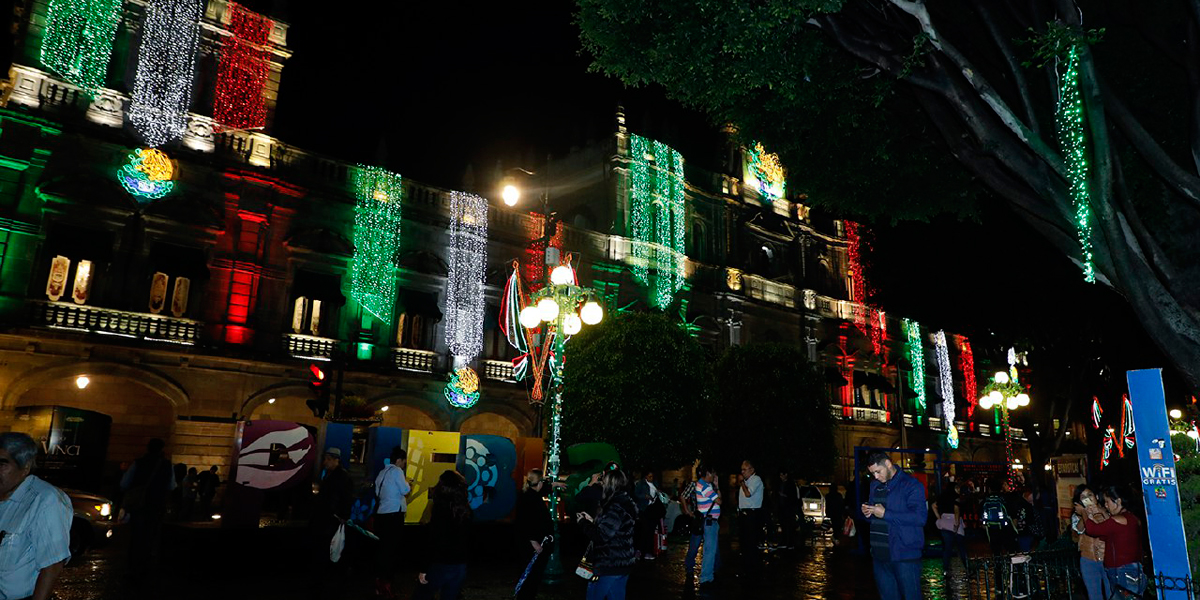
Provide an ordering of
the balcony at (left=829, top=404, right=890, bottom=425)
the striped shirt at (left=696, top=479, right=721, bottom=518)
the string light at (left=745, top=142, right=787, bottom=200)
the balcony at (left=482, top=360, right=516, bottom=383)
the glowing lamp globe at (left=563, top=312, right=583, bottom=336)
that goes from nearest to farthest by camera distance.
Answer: the striped shirt at (left=696, top=479, right=721, bottom=518) → the glowing lamp globe at (left=563, top=312, right=583, bottom=336) → the balcony at (left=482, top=360, right=516, bottom=383) → the balcony at (left=829, top=404, right=890, bottom=425) → the string light at (left=745, top=142, right=787, bottom=200)

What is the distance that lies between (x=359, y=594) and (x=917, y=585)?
680cm

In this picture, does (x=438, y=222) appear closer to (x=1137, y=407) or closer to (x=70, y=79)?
(x=70, y=79)

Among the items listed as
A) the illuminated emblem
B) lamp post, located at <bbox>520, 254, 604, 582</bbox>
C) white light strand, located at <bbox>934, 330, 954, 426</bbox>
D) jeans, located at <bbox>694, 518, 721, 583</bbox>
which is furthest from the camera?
white light strand, located at <bbox>934, 330, 954, 426</bbox>

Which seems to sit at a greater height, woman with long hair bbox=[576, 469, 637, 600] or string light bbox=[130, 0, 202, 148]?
string light bbox=[130, 0, 202, 148]

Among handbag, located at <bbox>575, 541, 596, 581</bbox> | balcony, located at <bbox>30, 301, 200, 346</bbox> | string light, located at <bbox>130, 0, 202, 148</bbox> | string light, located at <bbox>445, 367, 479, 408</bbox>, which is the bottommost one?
handbag, located at <bbox>575, 541, 596, 581</bbox>

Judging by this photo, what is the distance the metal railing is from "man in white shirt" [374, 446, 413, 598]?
22.4 feet

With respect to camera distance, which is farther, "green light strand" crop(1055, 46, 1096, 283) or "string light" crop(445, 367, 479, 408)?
"string light" crop(445, 367, 479, 408)

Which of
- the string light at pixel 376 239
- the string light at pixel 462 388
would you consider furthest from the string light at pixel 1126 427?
the string light at pixel 376 239

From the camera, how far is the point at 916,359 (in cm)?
4247

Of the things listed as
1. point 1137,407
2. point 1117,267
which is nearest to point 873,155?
point 1117,267

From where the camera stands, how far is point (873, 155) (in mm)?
9945

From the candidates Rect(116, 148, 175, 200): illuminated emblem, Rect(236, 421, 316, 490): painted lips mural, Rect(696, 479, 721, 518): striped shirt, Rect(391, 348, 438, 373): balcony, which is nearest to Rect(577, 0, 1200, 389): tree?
Rect(696, 479, 721, 518): striped shirt

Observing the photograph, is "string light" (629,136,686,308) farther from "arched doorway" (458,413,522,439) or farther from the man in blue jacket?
the man in blue jacket

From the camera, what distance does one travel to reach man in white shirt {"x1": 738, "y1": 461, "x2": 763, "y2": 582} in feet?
39.1
